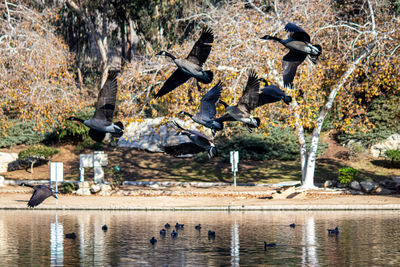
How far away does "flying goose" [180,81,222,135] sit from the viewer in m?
12.5

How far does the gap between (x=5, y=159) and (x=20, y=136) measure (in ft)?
14.6

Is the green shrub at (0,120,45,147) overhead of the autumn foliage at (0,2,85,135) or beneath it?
beneath

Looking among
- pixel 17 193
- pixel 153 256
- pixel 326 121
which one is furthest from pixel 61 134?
pixel 153 256

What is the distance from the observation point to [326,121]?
137 ft

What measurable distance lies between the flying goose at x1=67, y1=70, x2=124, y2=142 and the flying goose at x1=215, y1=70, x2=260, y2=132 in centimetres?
221

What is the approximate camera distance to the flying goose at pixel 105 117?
12.4 meters

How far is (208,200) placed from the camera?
27.7 metres

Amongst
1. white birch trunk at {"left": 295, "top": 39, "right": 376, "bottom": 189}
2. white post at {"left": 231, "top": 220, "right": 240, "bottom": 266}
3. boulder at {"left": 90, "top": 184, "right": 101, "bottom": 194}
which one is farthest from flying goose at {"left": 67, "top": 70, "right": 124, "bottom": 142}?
boulder at {"left": 90, "top": 184, "right": 101, "bottom": 194}

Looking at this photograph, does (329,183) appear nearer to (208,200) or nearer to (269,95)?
(208,200)

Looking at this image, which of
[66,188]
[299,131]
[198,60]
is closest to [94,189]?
[66,188]

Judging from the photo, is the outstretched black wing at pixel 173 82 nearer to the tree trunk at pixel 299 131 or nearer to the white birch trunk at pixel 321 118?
the tree trunk at pixel 299 131

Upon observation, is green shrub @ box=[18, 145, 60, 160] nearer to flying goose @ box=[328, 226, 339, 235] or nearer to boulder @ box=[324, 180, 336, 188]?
boulder @ box=[324, 180, 336, 188]

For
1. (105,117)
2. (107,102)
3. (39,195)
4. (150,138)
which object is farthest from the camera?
(150,138)

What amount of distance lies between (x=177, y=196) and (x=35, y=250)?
1431cm
